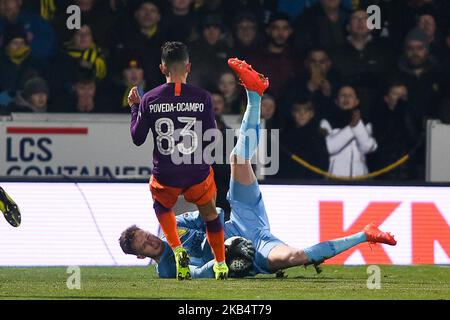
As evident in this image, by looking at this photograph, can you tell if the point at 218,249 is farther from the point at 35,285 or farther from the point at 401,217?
the point at 401,217

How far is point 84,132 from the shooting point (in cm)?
1633

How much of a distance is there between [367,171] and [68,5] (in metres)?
4.07

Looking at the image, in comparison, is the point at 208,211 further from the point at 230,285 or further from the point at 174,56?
the point at 174,56

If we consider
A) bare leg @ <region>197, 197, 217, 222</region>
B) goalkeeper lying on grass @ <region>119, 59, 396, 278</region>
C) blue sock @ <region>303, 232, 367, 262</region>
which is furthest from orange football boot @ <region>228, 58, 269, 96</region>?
blue sock @ <region>303, 232, 367, 262</region>

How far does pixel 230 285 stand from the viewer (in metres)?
11.4

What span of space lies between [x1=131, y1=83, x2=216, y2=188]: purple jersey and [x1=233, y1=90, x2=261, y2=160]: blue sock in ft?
3.22

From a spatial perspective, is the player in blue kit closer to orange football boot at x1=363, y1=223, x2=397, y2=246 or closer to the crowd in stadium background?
the crowd in stadium background

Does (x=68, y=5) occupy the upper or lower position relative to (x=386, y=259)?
upper

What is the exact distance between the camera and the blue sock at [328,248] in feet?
40.0

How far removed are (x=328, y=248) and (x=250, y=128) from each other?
1.25m

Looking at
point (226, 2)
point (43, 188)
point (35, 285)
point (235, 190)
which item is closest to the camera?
point (35, 285)

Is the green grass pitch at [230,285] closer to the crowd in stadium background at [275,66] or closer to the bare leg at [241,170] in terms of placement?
the bare leg at [241,170]

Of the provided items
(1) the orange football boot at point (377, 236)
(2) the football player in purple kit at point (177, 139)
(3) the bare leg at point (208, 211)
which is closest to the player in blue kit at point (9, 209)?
(2) the football player in purple kit at point (177, 139)

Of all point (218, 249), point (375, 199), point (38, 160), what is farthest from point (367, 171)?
point (218, 249)
